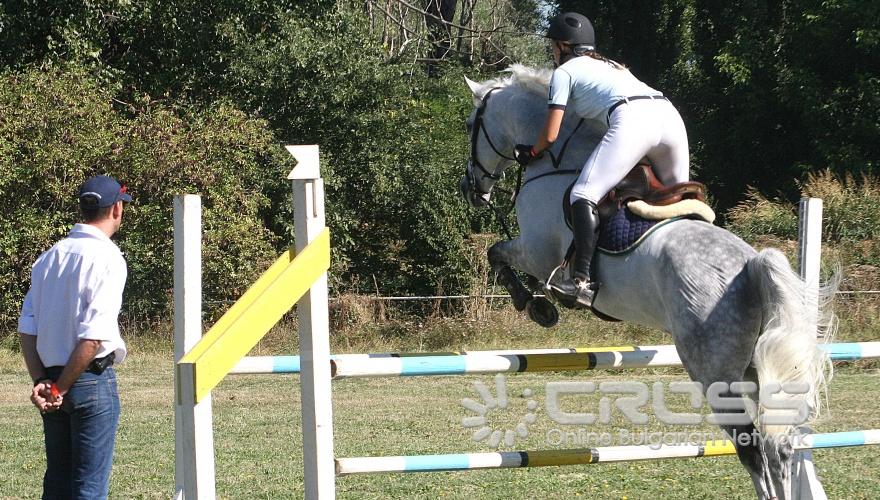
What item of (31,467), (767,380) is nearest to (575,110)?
(767,380)

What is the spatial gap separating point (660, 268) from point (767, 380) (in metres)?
0.65

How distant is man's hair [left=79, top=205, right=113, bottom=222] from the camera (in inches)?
160

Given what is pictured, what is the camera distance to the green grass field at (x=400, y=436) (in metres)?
6.36

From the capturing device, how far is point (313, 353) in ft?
11.8

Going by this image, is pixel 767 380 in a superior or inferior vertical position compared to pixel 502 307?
superior

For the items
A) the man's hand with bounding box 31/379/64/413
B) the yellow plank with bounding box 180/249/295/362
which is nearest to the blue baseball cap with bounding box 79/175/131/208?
A: the man's hand with bounding box 31/379/64/413

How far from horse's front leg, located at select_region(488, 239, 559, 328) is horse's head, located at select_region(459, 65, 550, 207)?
620mm

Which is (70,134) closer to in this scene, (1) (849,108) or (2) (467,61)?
(2) (467,61)

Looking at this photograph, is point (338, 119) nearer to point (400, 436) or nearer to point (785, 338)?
point (400, 436)

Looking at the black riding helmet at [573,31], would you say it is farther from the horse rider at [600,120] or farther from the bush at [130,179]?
the bush at [130,179]

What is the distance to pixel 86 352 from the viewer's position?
3.88m

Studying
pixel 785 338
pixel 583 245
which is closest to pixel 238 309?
pixel 583 245

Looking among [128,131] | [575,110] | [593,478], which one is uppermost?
[575,110]

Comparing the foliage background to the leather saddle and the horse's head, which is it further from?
the leather saddle
